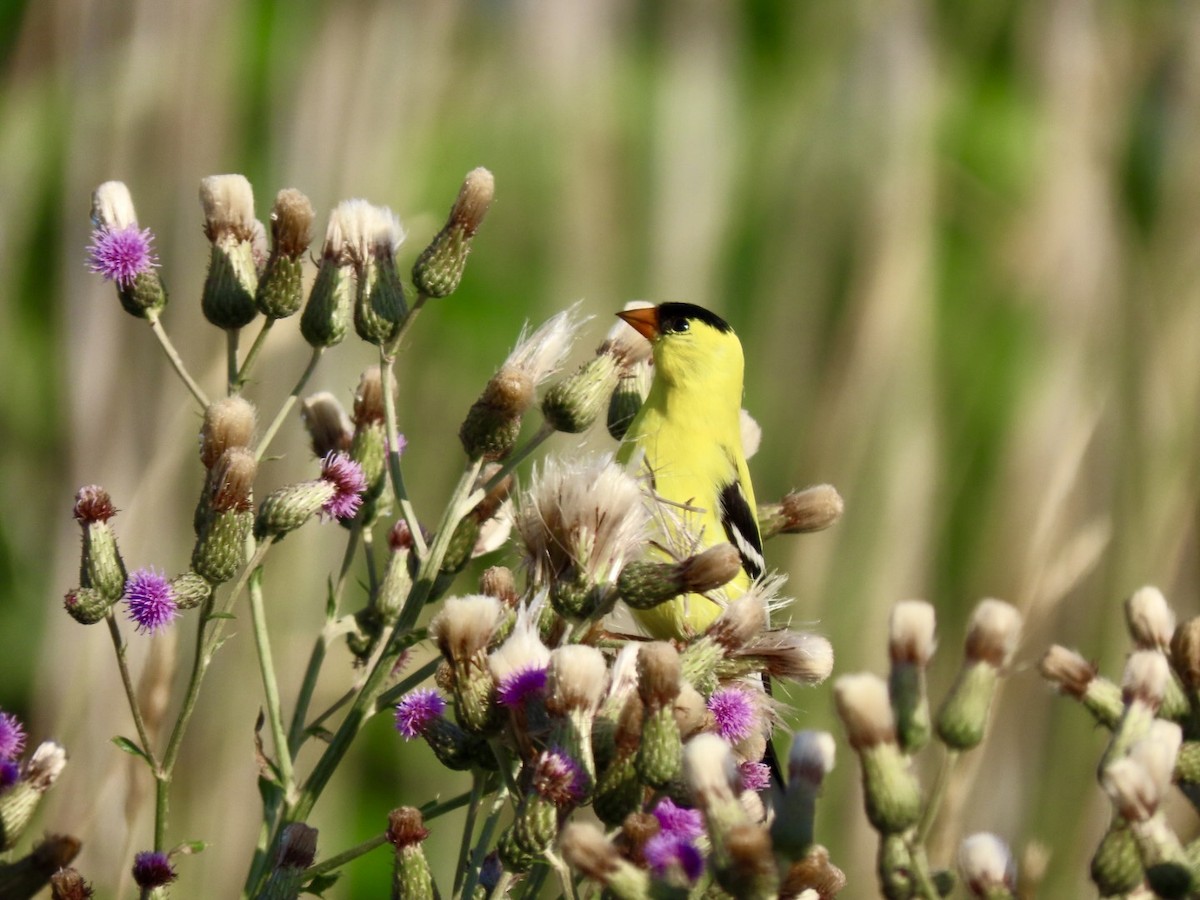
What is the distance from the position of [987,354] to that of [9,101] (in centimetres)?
221

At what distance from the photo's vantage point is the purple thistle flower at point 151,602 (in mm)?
898

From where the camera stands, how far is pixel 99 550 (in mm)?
941

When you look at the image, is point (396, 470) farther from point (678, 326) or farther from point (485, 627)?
point (678, 326)

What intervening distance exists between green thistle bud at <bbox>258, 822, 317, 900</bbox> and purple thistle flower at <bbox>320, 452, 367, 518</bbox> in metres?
0.23

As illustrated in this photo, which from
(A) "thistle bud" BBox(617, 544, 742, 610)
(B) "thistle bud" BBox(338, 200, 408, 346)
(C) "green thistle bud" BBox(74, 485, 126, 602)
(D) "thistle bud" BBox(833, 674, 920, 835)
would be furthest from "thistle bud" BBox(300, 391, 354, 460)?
(D) "thistle bud" BBox(833, 674, 920, 835)

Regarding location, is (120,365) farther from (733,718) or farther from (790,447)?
(733,718)

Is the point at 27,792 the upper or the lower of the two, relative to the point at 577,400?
lower

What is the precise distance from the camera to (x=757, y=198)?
11.0ft

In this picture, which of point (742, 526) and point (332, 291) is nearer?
point (332, 291)

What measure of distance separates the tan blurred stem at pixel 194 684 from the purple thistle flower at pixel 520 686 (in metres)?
0.19

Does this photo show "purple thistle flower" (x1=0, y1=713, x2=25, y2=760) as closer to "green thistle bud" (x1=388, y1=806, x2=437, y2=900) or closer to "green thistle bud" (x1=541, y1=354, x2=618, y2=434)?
"green thistle bud" (x1=388, y1=806, x2=437, y2=900)

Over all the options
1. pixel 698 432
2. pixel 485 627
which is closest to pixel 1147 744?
pixel 485 627

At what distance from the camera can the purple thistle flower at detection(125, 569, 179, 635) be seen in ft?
2.95

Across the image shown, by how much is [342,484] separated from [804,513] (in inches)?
17.4
